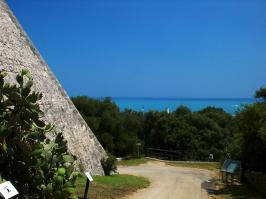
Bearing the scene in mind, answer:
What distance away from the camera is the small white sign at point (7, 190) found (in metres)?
4.59

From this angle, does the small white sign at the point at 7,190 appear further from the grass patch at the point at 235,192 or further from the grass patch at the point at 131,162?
the grass patch at the point at 131,162

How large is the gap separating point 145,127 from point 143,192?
2656 centimetres

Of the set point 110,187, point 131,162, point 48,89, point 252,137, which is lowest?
point 110,187

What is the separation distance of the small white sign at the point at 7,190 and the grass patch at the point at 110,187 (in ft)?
26.0

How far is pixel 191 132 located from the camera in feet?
127

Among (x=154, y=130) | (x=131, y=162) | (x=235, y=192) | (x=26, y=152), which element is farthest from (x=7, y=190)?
(x=154, y=130)

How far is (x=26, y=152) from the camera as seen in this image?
4.79 metres

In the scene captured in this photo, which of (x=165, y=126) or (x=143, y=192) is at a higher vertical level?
(x=165, y=126)

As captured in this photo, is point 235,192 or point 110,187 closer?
point 110,187

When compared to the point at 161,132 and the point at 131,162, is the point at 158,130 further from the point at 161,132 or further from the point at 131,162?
the point at 131,162

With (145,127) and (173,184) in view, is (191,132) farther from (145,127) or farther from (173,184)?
(173,184)

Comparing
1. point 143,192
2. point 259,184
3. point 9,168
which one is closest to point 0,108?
point 9,168

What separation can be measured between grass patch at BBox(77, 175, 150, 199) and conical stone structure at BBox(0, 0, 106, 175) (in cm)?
197

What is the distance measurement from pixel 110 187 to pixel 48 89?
4.93 m
